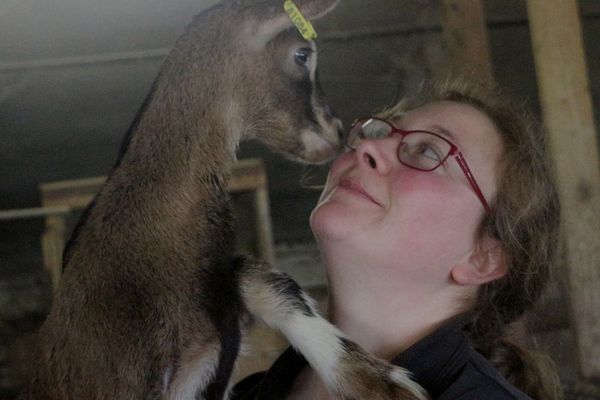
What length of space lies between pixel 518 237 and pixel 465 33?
5.36 ft

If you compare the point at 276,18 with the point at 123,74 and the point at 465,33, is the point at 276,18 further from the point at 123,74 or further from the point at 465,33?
the point at 123,74

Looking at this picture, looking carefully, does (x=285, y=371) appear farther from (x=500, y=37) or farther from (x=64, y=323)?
(x=500, y=37)

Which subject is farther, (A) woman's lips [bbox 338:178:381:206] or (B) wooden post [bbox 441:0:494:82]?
(B) wooden post [bbox 441:0:494:82]

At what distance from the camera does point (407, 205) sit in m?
1.58

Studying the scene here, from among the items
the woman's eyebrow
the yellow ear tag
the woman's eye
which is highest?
the yellow ear tag

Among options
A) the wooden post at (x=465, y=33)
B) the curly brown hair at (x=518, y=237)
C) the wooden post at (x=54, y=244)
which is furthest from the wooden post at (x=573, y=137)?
the wooden post at (x=54, y=244)

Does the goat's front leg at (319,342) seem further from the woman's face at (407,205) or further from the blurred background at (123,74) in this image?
the blurred background at (123,74)

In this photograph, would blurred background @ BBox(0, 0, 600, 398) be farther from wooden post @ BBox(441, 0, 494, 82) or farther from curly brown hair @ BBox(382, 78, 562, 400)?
curly brown hair @ BBox(382, 78, 562, 400)

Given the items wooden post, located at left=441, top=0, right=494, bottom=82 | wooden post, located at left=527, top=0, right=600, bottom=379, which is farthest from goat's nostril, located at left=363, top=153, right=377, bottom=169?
wooden post, located at left=441, top=0, right=494, bottom=82

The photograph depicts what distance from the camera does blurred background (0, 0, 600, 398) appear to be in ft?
14.9

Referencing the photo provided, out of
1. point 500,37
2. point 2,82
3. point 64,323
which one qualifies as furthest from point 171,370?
point 500,37

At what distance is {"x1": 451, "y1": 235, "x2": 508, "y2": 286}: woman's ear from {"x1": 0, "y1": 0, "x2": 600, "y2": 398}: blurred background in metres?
1.34

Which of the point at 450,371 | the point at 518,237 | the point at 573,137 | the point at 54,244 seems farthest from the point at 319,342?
the point at 54,244

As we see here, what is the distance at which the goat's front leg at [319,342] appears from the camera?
4.73 ft
